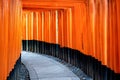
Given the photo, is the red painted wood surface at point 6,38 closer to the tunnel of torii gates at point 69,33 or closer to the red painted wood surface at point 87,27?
the tunnel of torii gates at point 69,33

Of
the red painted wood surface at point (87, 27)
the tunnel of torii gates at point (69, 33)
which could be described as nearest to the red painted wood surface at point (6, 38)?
the tunnel of torii gates at point (69, 33)

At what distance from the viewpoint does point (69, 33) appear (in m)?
18.2

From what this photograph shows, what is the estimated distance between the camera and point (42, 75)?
1438 centimetres

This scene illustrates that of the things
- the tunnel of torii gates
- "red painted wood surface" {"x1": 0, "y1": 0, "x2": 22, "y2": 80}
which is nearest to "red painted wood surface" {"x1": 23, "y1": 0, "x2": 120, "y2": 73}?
the tunnel of torii gates

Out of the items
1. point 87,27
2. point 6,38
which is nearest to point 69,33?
point 87,27

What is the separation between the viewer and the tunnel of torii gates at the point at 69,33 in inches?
317

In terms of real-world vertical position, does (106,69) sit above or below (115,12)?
below

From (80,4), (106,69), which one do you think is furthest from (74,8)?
(106,69)

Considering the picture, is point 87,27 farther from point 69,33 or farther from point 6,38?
point 6,38

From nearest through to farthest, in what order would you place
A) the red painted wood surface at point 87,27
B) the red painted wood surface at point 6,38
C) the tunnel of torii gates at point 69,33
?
the red painted wood surface at point 6,38, the tunnel of torii gates at point 69,33, the red painted wood surface at point 87,27

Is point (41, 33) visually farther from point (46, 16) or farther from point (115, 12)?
point (115, 12)

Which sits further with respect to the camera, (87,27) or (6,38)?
(87,27)

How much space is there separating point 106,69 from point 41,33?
1628 centimetres

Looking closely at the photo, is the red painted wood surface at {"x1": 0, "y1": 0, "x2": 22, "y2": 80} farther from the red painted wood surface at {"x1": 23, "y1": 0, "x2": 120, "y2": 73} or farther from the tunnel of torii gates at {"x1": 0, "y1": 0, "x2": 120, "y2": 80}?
the red painted wood surface at {"x1": 23, "y1": 0, "x2": 120, "y2": 73}
